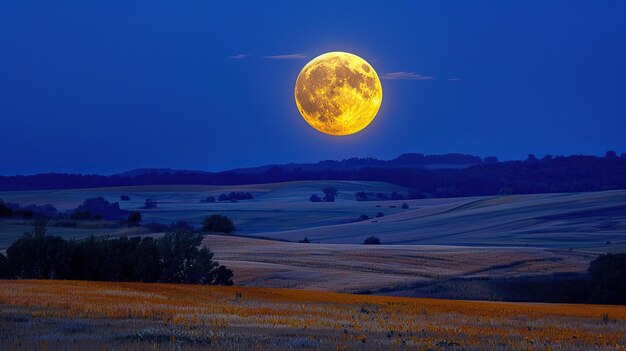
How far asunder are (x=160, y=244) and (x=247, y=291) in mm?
10845

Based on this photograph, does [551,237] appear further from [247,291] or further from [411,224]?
[247,291]

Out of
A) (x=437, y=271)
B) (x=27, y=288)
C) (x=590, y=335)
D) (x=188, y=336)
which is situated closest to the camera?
(x=188, y=336)

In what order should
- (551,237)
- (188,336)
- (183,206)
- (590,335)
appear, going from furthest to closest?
(183,206) → (551,237) → (590,335) → (188,336)

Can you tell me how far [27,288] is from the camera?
79.4 ft

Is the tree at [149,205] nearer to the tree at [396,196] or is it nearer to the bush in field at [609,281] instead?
the tree at [396,196]

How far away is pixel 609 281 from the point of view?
39.4 metres

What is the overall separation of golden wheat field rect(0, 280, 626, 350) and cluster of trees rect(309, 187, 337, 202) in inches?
3969

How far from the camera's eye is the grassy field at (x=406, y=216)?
6975cm

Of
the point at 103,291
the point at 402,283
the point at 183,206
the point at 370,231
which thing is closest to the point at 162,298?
the point at 103,291

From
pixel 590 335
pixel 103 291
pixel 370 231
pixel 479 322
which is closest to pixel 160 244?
pixel 103 291

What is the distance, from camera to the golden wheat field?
1430 centimetres

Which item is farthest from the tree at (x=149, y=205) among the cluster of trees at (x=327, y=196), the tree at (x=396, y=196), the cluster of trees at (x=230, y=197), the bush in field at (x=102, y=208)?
the tree at (x=396, y=196)

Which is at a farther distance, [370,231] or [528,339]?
[370,231]

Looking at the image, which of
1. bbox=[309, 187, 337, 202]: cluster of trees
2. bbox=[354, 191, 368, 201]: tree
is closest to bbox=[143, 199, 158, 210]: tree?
bbox=[309, 187, 337, 202]: cluster of trees
